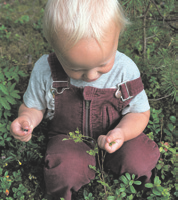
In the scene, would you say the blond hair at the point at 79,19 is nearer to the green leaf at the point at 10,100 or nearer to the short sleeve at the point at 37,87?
the short sleeve at the point at 37,87

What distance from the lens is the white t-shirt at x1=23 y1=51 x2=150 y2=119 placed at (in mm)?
1687

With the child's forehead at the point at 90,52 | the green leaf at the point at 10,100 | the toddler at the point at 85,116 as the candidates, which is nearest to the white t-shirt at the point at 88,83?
the toddler at the point at 85,116

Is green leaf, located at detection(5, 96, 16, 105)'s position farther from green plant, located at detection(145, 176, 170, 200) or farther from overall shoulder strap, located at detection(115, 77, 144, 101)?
green plant, located at detection(145, 176, 170, 200)

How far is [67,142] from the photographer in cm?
182

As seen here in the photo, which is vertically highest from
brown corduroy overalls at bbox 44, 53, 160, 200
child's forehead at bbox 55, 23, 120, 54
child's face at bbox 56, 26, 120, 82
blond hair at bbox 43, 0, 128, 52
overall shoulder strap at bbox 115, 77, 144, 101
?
blond hair at bbox 43, 0, 128, 52

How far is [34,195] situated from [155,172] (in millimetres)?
998

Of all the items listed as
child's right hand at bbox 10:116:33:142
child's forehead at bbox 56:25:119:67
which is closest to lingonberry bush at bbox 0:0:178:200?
child's right hand at bbox 10:116:33:142

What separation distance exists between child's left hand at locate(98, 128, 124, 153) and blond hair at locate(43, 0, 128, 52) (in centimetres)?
63

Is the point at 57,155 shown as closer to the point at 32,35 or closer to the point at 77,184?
the point at 77,184

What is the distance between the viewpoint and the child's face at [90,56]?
3.97 ft

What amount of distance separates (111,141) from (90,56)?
584 millimetres

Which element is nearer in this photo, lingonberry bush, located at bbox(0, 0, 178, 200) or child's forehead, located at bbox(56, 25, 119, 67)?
child's forehead, located at bbox(56, 25, 119, 67)

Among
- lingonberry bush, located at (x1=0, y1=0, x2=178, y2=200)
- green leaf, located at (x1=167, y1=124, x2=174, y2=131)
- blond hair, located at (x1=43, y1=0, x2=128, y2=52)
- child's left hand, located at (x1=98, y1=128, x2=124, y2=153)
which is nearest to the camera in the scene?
blond hair, located at (x1=43, y1=0, x2=128, y2=52)

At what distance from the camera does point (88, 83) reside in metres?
1.68
